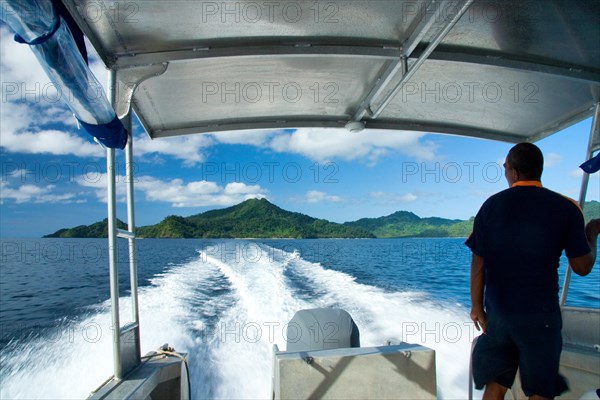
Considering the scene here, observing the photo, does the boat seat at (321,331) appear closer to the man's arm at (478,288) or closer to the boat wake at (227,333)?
the man's arm at (478,288)

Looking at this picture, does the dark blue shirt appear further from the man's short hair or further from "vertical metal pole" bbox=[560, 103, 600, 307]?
"vertical metal pole" bbox=[560, 103, 600, 307]

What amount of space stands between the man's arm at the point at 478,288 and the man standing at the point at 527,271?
35 millimetres

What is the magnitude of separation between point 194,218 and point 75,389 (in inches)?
1130

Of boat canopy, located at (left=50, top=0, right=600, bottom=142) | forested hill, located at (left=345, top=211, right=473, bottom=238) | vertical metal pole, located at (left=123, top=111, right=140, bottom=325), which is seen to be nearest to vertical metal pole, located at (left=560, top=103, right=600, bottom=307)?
boat canopy, located at (left=50, top=0, right=600, bottom=142)

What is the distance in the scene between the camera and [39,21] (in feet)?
4.00

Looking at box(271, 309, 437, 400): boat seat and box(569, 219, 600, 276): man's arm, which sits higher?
box(569, 219, 600, 276): man's arm

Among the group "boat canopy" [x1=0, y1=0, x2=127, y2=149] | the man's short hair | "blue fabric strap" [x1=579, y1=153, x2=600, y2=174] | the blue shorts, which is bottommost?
the blue shorts

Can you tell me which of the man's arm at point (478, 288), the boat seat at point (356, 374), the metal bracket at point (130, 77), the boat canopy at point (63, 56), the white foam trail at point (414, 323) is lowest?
the white foam trail at point (414, 323)

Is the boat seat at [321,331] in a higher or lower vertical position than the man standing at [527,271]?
lower

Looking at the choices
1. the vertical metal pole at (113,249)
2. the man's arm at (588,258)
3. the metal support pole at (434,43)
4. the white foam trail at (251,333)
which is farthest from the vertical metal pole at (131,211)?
the man's arm at (588,258)

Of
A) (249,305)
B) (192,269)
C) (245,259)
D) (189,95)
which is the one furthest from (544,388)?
(245,259)

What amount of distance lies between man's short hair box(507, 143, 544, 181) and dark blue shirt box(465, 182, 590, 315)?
0.06 metres

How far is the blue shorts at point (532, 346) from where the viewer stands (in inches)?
53.6

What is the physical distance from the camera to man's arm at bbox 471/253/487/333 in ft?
5.05
